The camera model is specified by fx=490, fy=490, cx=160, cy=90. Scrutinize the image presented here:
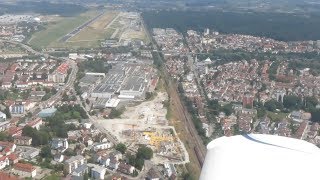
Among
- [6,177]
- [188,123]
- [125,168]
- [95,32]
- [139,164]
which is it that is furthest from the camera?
[95,32]

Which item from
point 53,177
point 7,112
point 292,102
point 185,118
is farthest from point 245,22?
point 53,177

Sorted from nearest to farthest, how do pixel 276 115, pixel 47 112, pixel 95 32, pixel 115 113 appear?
1. pixel 47 112
2. pixel 115 113
3. pixel 276 115
4. pixel 95 32

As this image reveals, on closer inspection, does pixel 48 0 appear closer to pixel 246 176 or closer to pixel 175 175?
pixel 175 175

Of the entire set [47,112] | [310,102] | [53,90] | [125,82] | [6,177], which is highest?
[6,177]

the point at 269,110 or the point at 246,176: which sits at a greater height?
the point at 246,176

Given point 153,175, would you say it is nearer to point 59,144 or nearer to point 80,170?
point 80,170

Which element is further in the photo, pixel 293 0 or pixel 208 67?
pixel 293 0

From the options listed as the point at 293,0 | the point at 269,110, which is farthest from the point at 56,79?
the point at 293,0
